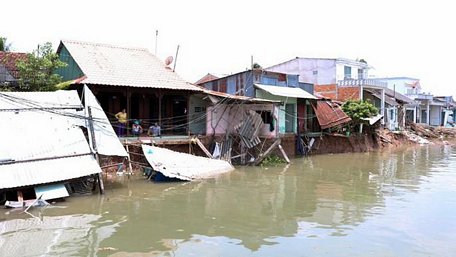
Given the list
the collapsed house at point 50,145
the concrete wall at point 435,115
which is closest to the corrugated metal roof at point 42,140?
the collapsed house at point 50,145

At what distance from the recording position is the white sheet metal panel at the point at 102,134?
14.1 metres

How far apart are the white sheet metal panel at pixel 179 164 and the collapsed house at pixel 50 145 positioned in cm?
196

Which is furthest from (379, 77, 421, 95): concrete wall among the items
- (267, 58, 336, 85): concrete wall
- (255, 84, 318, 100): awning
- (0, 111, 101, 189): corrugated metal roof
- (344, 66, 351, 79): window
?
(0, 111, 101, 189): corrugated metal roof

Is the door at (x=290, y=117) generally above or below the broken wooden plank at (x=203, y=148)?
above

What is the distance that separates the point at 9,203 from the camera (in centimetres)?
1155

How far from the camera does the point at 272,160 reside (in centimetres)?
2202

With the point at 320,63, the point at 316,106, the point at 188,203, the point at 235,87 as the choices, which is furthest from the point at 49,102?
the point at 320,63

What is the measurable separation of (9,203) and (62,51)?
1065cm

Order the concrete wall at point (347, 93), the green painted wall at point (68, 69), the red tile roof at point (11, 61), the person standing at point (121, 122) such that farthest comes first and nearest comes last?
the concrete wall at point (347, 93)
the red tile roof at point (11, 61)
the green painted wall at point (68, 69)
the person standing at point (121, 122)

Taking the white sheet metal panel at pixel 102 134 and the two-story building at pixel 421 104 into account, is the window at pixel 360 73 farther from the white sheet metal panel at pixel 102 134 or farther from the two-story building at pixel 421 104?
the white sheet metal panel at pixel 102 134

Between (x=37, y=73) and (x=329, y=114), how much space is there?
61.1ft

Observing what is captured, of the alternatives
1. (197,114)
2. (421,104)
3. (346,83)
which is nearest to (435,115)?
(421,104)

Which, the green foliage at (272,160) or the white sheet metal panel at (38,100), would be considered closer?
the white sheet metal panel at (38,100)

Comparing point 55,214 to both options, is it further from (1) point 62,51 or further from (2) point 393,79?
(2) point 393,79
